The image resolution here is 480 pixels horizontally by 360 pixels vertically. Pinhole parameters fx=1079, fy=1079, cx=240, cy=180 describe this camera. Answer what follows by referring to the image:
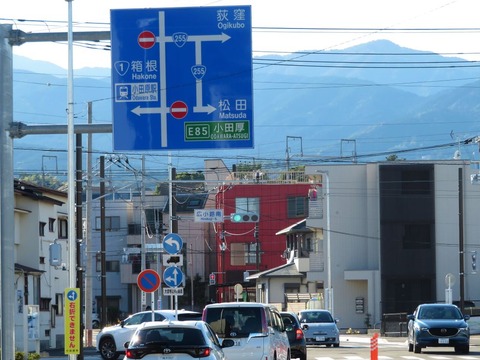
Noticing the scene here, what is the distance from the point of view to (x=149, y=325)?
61.7 ft

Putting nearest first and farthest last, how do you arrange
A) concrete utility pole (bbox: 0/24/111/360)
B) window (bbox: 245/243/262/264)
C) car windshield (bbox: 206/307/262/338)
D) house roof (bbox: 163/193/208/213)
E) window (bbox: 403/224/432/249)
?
1. concrete utility pole (bbox: 0/24/111/360)
2. car windshield (bbox: 206/307/262/338)
3. window (bbox: 403/224/432/249)
4. window (bbox: 245/243/262/264)
5. house roof (bbox: 163/193/208/213)

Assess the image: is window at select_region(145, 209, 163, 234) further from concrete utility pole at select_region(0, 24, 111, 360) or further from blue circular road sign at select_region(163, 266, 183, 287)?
concrete utility pole at select_region(0, 24, 111, 360)

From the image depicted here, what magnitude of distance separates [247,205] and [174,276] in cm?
5212

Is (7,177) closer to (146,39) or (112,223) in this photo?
(146,39)

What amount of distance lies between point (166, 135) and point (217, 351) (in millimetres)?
4211

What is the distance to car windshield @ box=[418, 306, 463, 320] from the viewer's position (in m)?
36.1

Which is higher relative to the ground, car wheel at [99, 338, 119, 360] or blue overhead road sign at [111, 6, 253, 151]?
blue overhead road sign at [111, 6, 253, 151]

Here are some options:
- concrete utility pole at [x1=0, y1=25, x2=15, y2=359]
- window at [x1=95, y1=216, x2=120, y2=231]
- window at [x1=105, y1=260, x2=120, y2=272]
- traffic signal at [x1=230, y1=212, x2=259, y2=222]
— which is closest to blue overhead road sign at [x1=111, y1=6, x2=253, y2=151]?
concrete utility pole at [x1=0, y1=25, x2=15, y2=359]

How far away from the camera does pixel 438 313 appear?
119 feet

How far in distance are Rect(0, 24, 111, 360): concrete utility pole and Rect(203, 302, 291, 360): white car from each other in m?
6.78

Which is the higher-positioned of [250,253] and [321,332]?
[250,253]

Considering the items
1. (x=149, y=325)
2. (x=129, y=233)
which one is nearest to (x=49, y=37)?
(x=149, y=325)

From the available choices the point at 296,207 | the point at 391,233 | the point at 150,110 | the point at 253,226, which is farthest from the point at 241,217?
the point at 150,110

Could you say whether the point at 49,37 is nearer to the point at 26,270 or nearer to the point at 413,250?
the point at 26,270
